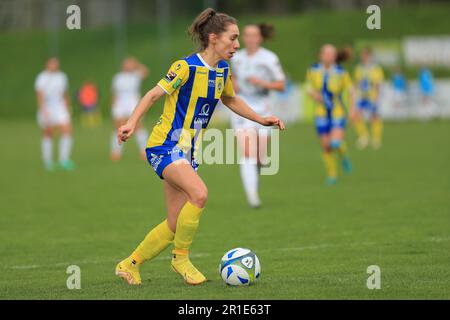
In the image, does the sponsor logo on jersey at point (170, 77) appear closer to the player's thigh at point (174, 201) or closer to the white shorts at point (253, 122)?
the player's thigh at point (174, 201)

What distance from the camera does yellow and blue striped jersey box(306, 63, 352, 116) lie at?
54.4ft

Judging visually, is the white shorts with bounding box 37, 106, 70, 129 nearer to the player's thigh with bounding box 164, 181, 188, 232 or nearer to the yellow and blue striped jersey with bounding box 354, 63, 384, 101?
the yellow and blue striped jersey with bounding box 354, 63, 384, 101

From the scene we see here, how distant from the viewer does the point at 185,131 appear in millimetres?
7531

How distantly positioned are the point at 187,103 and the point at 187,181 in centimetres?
67

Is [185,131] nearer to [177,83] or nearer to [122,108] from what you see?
[177,83]

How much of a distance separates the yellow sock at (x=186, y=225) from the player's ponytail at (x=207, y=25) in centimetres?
134

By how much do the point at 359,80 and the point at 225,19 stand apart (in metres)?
21.3

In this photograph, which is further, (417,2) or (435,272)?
(417,2)

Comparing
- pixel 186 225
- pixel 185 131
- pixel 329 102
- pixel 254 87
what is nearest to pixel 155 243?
pixel 186 225

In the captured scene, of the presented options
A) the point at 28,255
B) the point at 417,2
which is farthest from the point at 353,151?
the point at 417,2

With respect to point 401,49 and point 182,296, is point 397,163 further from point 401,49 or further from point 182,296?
point 401,49

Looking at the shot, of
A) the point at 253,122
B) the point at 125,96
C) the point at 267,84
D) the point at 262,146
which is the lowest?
the point at 262,146
